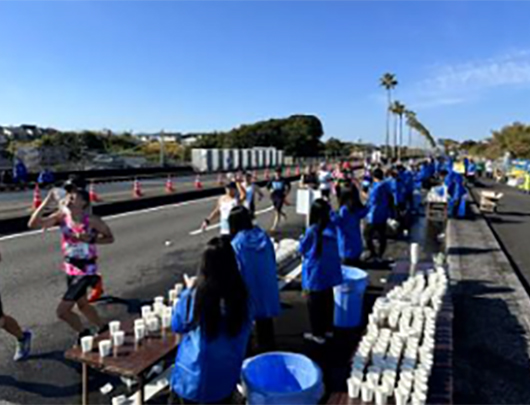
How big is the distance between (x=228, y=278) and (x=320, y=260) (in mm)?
2213

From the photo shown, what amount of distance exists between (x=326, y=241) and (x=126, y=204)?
1317cm

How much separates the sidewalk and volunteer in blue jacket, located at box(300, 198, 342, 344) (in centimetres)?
149

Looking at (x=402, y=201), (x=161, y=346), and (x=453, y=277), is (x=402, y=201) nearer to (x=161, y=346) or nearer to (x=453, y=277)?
(x=453, y=277)

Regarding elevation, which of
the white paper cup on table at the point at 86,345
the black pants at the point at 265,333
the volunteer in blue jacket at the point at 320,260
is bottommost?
the black pants at the point at 265,333

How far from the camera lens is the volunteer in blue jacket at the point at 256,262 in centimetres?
419

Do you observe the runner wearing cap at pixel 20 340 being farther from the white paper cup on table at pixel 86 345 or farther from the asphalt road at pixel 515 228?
the asphalt road at pixel 515 228

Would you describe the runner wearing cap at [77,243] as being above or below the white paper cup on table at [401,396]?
above

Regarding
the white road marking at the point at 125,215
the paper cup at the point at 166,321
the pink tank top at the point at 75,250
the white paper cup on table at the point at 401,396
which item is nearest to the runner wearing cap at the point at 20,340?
the pink tank top at the point at 75,250

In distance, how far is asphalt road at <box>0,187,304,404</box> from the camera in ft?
13.8

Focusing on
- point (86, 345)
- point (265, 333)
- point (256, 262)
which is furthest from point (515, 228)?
point (86, 345)

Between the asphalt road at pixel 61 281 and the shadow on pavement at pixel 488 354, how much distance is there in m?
3.49

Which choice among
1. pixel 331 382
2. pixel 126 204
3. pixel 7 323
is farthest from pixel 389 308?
pixel 126 204

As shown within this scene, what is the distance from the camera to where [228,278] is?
8.70 feet

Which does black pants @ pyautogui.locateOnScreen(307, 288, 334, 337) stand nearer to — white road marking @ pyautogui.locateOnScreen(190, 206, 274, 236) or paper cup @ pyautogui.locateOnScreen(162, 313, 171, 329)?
paper cup @ pyautogui.locateOnScreen(162, 313, 171, 329)
